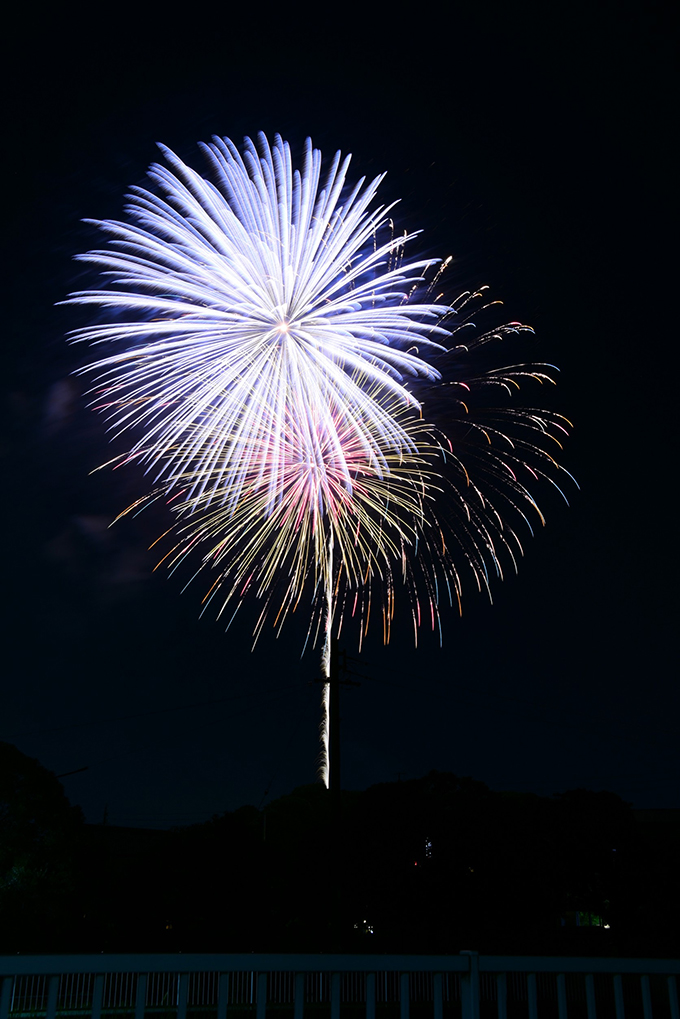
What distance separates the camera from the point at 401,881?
2294 centimetres

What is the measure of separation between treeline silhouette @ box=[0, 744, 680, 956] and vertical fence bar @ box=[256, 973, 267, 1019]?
18.7 metres

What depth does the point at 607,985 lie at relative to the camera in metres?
23.7

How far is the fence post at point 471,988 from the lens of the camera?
3480 mm

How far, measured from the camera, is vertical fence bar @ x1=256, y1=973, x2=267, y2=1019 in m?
3.13

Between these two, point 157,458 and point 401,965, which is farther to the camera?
point 157,458

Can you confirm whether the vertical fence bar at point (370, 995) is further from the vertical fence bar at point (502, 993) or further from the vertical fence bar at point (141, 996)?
the vertical fence bar at point (141, 996)

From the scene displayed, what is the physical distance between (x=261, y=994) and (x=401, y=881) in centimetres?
2157

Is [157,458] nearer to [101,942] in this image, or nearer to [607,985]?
[101,942]

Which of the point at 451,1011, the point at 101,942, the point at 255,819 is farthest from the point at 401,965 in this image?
the point at 255,819

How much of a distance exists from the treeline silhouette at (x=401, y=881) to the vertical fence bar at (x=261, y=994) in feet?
61.4

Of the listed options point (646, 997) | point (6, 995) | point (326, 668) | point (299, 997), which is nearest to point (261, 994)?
point (299, 997)

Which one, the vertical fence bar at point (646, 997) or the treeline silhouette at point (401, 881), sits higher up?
the vertical fence bar at point (646, 997)

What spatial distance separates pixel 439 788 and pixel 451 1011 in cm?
845

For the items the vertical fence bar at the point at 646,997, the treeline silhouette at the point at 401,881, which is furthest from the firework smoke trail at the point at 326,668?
the vertical fence bar at the point at 646,997
